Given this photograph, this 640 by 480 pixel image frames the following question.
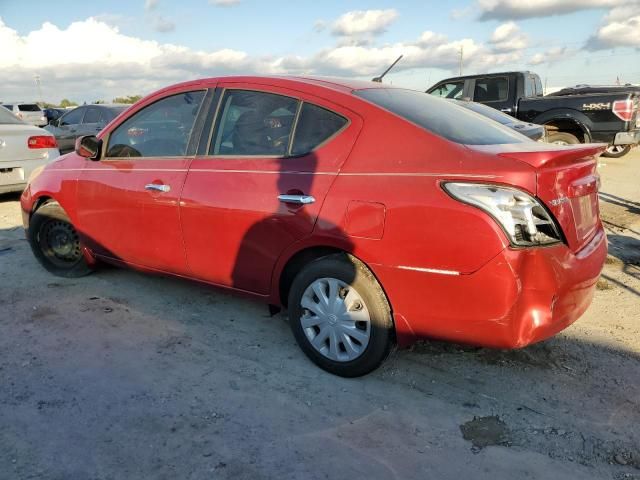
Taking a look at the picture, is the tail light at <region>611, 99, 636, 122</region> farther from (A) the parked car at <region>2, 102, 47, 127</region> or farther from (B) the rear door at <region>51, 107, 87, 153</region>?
(A) the parked car at <region>2, 102, 47, 127</region>

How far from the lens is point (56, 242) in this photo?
483 cm

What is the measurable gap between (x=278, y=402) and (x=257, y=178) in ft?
4.29

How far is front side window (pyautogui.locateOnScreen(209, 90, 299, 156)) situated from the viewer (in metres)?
3.30

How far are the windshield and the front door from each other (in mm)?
4534

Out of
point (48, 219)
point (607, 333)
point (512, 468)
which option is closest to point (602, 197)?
point (607, 333)

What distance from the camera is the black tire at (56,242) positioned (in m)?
4.71

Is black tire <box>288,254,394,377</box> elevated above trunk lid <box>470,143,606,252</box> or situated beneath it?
situated beneath

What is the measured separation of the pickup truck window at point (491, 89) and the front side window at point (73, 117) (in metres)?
9.79

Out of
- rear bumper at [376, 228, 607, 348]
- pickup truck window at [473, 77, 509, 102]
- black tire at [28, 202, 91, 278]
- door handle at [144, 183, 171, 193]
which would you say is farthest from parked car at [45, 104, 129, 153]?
rear bumper at [376, 228, 607, 348]

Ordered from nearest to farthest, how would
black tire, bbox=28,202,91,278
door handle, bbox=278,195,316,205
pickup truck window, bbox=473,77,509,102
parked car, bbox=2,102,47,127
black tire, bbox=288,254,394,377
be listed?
1. black tire, bbox=288,254,394,377
2. door handle, bbox=278,195,316,205
3. black tire, bbox=28,202,91,278
4. pickup truck window, bbox=473,77,509,102
5. parked car, bbox=2,102,47,127

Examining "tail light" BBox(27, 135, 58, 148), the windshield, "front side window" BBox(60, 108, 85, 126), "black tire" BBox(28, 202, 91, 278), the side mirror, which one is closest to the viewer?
the side mirror

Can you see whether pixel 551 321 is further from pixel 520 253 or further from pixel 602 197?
pixel 602 197

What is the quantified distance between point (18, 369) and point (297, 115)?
227 centimetres

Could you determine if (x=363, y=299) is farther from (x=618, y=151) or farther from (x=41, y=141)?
(x=618, y=151)
